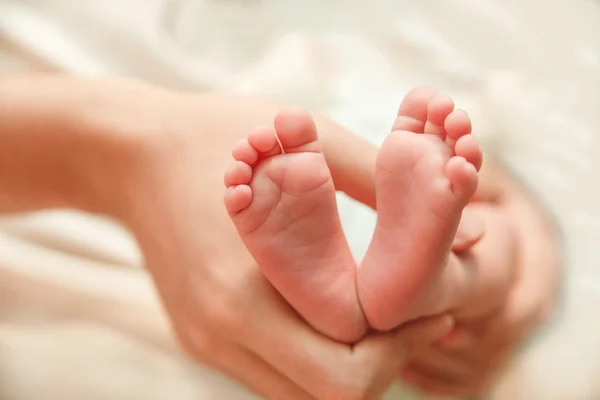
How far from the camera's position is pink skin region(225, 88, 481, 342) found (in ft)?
1.44

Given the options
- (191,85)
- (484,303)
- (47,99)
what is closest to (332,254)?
(484,303)

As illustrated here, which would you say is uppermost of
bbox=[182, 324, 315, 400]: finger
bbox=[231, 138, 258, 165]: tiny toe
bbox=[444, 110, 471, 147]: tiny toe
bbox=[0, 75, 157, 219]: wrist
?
bbox=[0, 75, 157, 219]: wrist

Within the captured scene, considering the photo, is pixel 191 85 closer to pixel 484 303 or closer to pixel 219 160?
pixel 219 160

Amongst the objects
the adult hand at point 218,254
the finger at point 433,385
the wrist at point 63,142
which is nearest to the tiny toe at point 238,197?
the adult hand at point 218,254

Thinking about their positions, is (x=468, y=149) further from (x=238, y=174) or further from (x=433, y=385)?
(x=433, y=385)

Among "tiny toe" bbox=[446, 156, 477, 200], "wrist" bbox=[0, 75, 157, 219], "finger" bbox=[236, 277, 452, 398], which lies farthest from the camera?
"wrist" bbox=[0, 75, 157, 219]

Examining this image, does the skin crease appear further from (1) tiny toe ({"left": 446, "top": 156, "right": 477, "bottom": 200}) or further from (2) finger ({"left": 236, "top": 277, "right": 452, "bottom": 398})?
(1) tiny toe ({"left": 446, "top": 156, "right": 477, "bottom": 200})

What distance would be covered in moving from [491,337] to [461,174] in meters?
0.33

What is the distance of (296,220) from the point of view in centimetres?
48

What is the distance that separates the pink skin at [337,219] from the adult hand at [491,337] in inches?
6.7

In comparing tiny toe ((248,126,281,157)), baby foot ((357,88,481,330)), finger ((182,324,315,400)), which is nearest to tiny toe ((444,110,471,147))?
baby foot ((357,88,481,330))

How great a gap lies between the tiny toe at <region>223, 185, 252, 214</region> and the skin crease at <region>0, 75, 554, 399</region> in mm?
101

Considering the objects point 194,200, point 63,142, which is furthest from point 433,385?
point 63,142

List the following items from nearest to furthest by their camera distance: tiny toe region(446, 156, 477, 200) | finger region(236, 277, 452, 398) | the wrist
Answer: tiny toe region(446, 156, 477, 200)
finger region(236, 277, 452, 398)
the wrist
